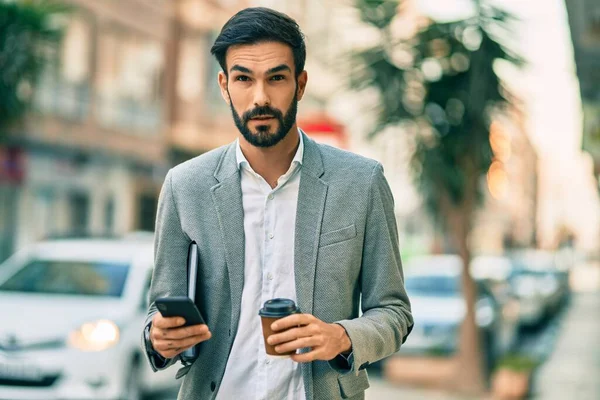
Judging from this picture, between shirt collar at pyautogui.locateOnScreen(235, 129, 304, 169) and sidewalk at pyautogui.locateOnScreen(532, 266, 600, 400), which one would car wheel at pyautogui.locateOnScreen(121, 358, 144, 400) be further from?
shirt collar at pyautogui.locateOnScreen(235, 129, 304, 169)

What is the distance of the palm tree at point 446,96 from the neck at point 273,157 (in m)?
9.67

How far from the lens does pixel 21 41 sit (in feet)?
57.6

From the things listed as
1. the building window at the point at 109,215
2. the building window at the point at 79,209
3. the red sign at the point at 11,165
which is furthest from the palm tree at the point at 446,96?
the building window at the point at 109,215

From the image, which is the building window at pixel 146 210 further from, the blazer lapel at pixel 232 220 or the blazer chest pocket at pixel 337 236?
the blazer chest pocket at pixel 337 236

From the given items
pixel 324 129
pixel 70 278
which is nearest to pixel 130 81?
pixel 324 129

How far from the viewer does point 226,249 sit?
9.06 ft

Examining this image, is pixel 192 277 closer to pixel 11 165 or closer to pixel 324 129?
pixel 324 129

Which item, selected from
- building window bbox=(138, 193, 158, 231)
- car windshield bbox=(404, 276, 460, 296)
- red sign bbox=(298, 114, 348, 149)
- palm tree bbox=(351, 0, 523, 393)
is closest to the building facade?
palm tree bbox=(351, 0, 523, 393)

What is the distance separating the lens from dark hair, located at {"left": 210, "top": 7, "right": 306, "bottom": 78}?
273 cm

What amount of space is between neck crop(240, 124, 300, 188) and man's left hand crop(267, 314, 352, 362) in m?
0.52

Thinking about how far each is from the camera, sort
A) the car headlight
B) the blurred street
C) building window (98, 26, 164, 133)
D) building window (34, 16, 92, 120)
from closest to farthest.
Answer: the car headlight < the blurred street < building window (34, 16, 92, 120) < building window (98, 26, 164, 133)

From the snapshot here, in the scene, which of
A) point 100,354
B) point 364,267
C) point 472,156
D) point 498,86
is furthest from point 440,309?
point 364,267

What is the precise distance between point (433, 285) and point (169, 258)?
49.2ft

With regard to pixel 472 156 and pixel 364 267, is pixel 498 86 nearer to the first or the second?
pixel 472 156
